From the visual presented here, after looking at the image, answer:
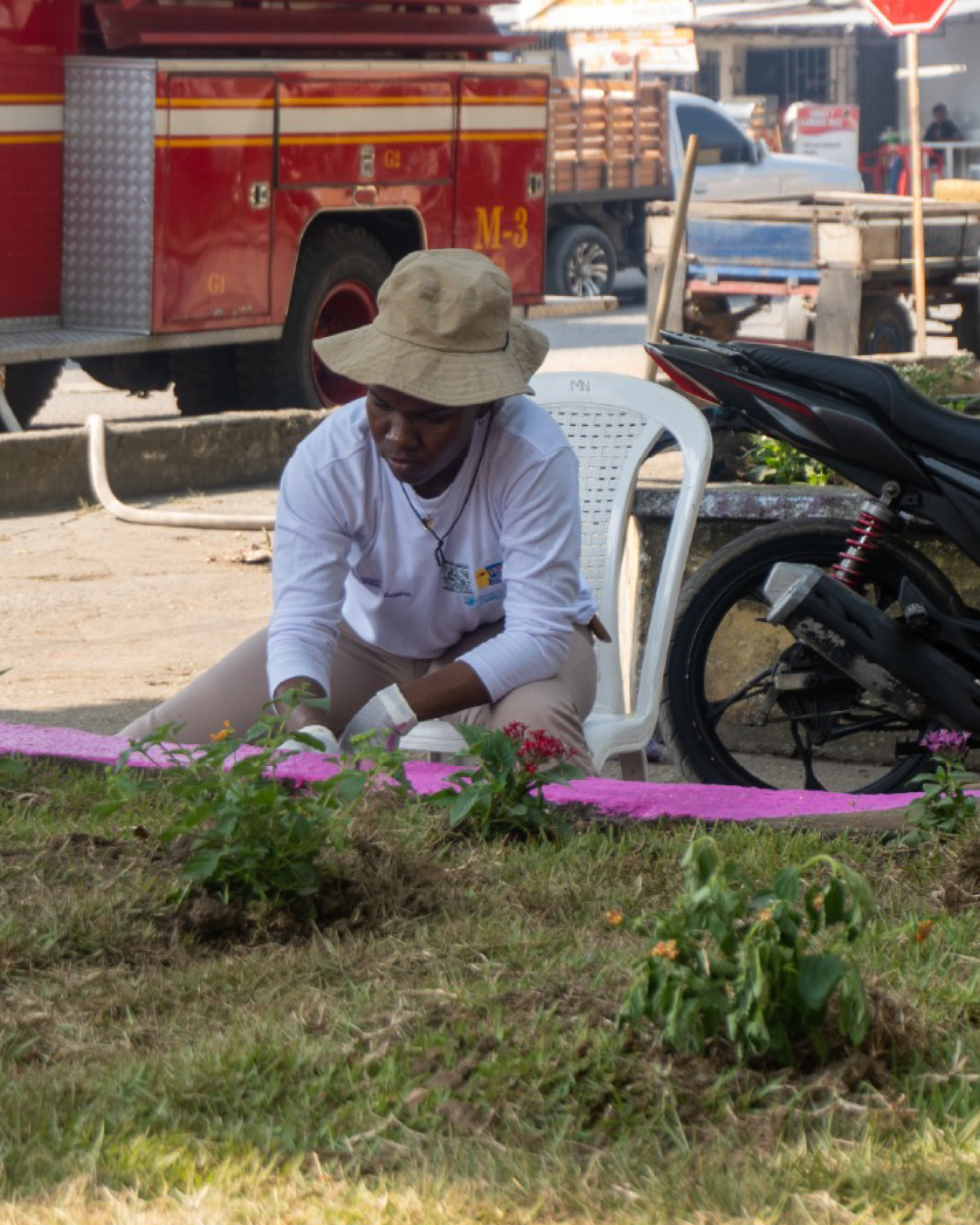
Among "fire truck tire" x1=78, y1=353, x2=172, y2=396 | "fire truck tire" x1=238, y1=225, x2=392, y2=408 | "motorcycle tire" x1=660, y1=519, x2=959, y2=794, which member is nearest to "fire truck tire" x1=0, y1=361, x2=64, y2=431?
"fire truck tire" x1=78, y1=353, x2=172, y2=396

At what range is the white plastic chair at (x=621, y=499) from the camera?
14.2 feet

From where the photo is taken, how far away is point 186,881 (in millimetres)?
3084

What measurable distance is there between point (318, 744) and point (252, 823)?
12.7 inches

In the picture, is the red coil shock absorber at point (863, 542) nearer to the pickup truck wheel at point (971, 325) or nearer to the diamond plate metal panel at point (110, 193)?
the diamond plate metal panel at point (110, 193)

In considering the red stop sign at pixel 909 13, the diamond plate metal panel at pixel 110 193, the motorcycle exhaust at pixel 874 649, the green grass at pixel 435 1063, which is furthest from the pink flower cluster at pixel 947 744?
the red stop sign at pixel 909 13

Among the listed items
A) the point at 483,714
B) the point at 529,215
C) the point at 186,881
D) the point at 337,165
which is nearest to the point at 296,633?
the point at 483,714

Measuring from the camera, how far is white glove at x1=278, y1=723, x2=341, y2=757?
3.45 meters

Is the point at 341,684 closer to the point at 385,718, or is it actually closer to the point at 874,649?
the point at 385,718

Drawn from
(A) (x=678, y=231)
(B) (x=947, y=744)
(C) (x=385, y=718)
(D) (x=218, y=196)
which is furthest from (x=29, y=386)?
(B) (x=947, y=744)

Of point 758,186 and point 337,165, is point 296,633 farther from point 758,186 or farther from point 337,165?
point 758,186

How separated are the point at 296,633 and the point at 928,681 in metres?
1.49

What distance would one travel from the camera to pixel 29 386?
11.5m

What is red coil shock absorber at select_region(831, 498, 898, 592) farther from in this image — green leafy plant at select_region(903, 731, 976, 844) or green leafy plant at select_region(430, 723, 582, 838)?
green leafy plant at select_region(430, 723, 582, 838)

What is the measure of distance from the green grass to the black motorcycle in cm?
127
